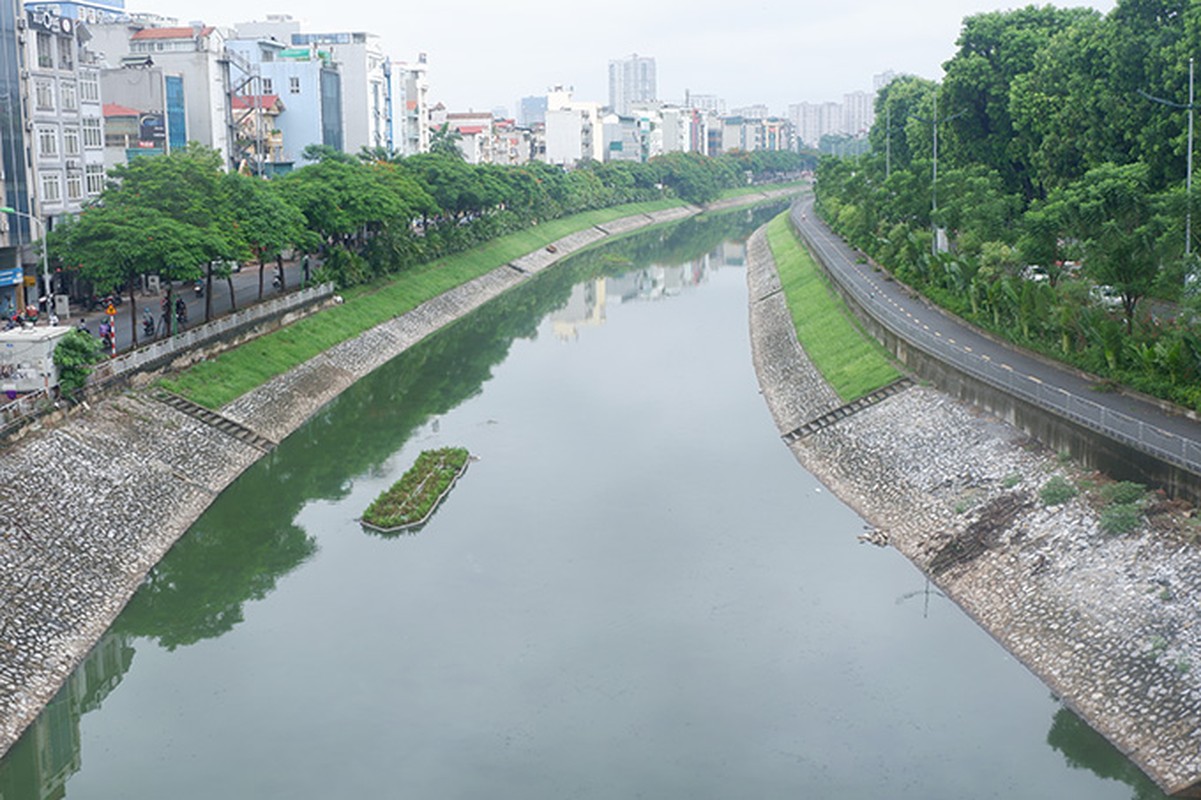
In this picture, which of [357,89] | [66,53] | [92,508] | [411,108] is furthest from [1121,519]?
[411,108]

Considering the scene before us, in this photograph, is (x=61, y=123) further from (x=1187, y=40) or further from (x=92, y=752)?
(x=1187, y=40)

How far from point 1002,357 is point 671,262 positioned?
270 feet

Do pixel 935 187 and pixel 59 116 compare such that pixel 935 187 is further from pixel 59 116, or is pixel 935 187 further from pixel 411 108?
pixel 411 108

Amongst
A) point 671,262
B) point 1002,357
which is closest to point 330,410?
point 1002,357

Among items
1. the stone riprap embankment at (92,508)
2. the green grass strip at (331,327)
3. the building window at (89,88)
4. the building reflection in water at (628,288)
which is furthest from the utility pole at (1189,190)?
the building window at (89,88)

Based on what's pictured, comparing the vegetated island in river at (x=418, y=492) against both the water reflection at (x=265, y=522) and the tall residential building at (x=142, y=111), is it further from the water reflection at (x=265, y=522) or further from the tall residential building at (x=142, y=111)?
the tall residential building at (x=142, y=111)

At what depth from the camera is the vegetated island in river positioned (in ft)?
152

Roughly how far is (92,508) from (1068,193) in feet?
121

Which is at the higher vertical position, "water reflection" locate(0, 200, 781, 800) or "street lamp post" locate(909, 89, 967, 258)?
"street lamp post" locate(909, 89, 967, 258)

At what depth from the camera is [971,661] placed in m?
34.6

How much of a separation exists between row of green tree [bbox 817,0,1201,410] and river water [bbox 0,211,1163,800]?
1197 centimetres

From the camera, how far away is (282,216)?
7106cm

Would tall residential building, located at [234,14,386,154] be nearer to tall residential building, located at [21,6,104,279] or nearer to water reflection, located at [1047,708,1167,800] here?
tall residential building, located at [21,6,104,279]

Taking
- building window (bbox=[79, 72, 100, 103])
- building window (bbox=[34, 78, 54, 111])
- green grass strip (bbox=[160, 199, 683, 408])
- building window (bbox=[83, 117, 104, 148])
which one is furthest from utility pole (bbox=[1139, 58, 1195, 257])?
building window (bbox=[83, 117, 104, 148])
